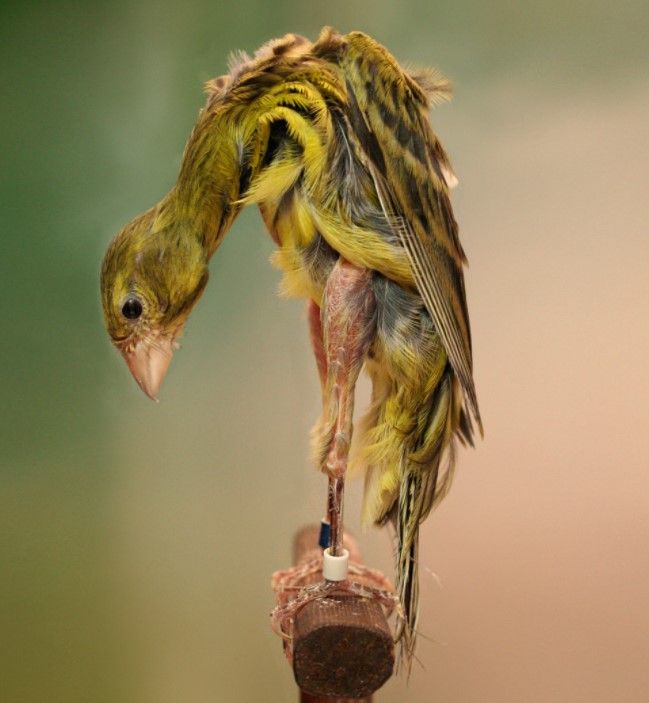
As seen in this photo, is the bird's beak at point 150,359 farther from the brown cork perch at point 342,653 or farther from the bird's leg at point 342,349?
the brown cork perch at point 342,653

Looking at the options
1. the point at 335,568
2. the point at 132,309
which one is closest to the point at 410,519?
the point at 335,568

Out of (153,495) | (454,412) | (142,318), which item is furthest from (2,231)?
(454,412)

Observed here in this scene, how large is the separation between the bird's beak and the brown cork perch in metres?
0.41

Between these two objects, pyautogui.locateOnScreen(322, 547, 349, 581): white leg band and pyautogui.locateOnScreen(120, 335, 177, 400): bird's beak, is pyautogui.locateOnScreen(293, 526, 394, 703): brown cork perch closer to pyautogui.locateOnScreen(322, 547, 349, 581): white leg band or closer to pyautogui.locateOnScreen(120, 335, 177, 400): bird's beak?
pyautogui.locateOnScreen(322, 547, 349, 581): white leg band

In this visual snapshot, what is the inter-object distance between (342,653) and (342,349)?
387mm

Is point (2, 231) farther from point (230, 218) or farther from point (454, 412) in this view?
point (454, 412)

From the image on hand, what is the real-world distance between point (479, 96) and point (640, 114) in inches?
10.5

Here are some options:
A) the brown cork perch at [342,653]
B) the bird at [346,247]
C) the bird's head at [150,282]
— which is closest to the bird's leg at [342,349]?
the bird at [346,247]

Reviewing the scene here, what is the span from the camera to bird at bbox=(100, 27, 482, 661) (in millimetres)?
790

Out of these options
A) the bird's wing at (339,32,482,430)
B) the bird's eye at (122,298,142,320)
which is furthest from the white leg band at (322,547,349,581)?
the bird's eye at (122,298,142,320)

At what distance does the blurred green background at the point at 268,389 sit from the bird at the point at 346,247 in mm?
227

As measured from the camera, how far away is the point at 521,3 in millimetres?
1015

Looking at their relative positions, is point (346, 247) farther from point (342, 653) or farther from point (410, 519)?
point (342, 653)

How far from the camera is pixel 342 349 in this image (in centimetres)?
82
